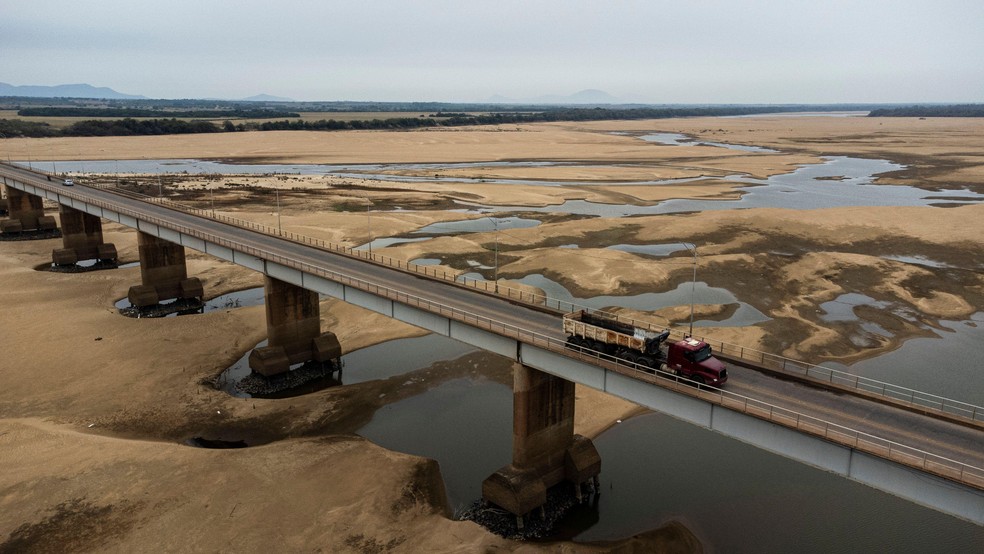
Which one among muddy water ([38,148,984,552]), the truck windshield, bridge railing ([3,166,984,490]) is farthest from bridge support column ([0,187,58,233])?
the truck windshield

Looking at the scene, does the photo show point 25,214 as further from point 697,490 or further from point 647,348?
point 697,490

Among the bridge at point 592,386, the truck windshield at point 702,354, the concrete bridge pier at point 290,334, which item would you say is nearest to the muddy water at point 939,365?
the bridge at point 592,386

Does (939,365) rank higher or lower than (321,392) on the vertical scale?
higher

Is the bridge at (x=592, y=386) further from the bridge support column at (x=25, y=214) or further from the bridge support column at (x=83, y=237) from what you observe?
the bridge support column at (x=25, y=214)

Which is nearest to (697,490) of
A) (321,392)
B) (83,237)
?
(321,392)

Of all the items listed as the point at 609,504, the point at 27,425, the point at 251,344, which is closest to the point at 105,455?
the point at 27,425

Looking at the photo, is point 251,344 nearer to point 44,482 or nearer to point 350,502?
point 44,482
